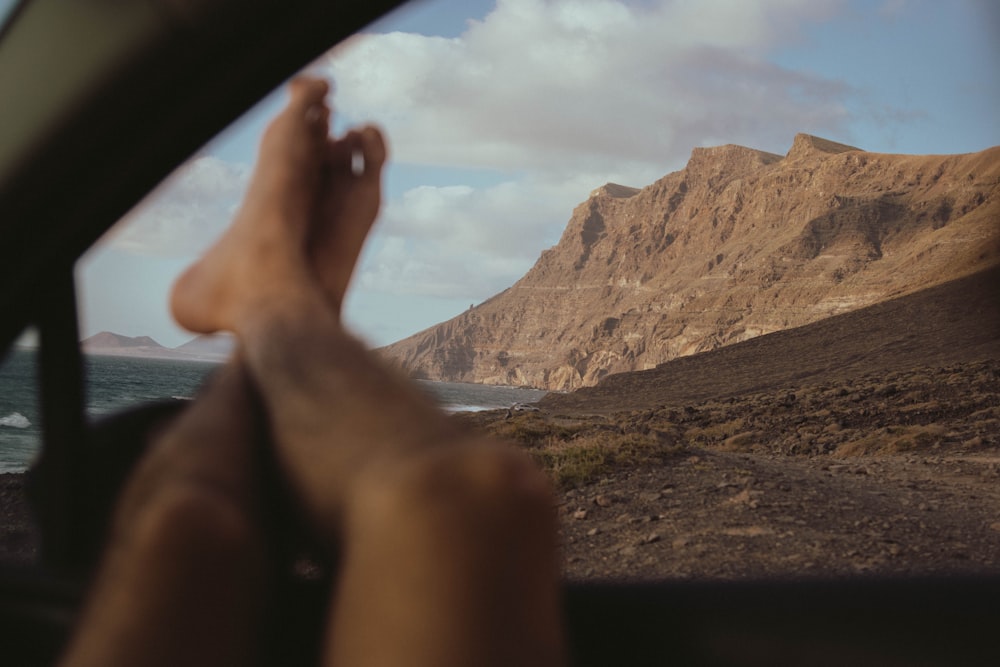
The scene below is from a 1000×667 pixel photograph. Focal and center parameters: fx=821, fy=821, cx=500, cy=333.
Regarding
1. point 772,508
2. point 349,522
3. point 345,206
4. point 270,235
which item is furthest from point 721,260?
point 349,522

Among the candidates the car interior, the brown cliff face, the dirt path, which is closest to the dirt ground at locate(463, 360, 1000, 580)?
the dirt path

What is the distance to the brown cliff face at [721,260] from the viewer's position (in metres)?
42.8

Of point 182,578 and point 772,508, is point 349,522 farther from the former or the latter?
point 772,508

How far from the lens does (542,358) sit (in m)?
75.9

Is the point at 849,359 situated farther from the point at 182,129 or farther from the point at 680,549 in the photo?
the point at 182,129

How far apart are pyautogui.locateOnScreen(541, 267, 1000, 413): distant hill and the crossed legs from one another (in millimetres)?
16632

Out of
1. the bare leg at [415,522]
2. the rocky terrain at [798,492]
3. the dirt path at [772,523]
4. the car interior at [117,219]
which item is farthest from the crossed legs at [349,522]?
the dirt path at [772,523]

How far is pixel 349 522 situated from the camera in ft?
1.17

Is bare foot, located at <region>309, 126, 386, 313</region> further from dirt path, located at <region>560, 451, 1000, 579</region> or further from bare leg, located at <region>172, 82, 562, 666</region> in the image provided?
dirt path, located at <region>560, 451, 1000, 579</region>

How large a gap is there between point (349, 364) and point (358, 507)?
10cm

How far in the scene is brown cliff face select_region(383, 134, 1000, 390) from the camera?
4281 centimetres

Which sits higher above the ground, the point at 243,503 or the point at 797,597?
the point at 243,503

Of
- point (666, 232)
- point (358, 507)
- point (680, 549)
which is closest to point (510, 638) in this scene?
point (358, 507)

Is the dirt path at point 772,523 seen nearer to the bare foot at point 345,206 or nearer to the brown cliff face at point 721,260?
the bare foot at point 345,206
